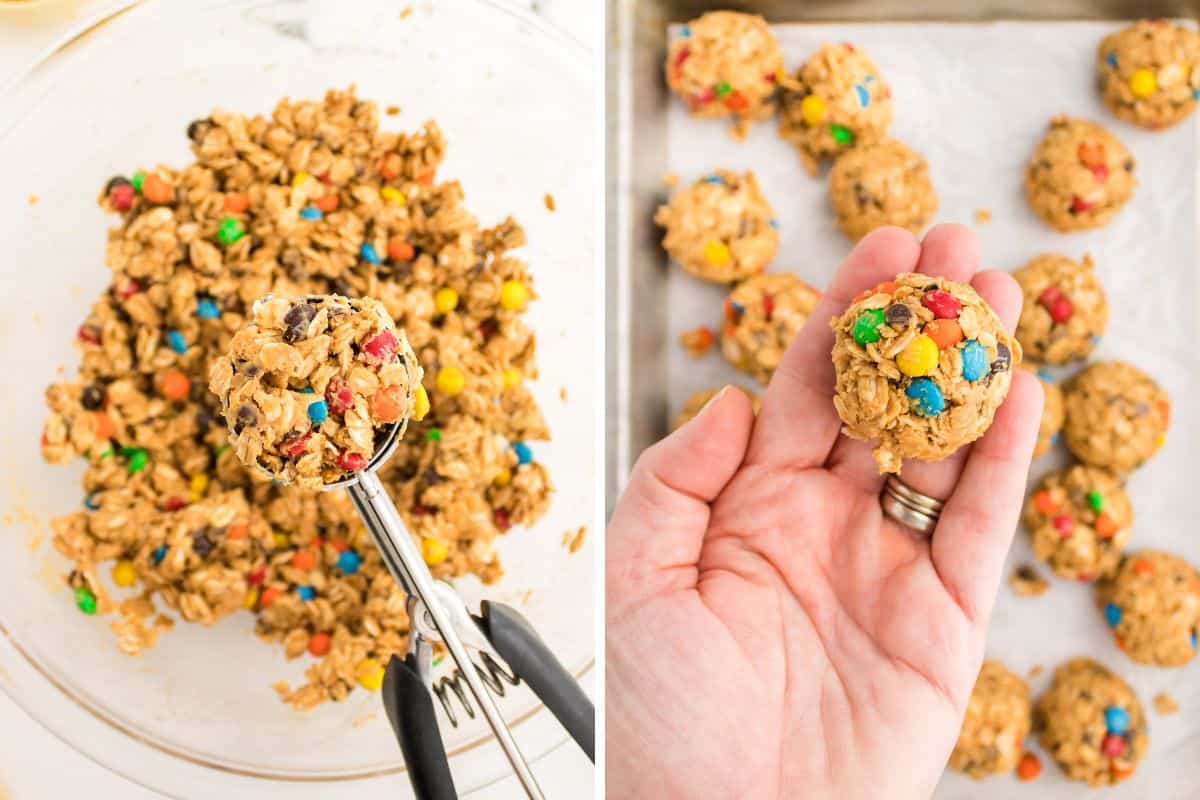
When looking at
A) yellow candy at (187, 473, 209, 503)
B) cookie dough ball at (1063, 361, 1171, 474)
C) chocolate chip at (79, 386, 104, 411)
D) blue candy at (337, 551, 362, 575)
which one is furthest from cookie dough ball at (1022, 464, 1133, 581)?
chocolate chip at (79, 386, 104, 411)

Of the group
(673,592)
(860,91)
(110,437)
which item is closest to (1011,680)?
(673,592)

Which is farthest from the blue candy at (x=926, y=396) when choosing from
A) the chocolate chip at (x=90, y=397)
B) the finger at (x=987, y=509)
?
the chocolate chip at (x=90, y=397)

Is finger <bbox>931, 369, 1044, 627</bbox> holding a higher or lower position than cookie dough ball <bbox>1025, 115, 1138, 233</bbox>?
lower

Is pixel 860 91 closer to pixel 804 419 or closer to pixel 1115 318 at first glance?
pixel 1115 318

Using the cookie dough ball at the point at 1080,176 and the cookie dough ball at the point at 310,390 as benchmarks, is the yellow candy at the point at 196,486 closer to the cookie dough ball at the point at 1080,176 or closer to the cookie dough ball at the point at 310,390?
the cookie dough ball at the point at 310,390

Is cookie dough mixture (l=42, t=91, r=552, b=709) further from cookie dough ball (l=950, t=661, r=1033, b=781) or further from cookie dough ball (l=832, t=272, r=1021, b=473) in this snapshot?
A: cookie dough ball (l=950, t=661, r=1033, b=781)

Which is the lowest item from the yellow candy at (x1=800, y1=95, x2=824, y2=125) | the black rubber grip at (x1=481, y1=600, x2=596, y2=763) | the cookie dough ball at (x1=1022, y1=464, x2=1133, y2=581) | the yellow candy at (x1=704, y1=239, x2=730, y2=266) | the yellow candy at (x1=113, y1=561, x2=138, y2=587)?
the cookie dough ball at (x1=1022, y1=464, x2=1133, y2=581)
